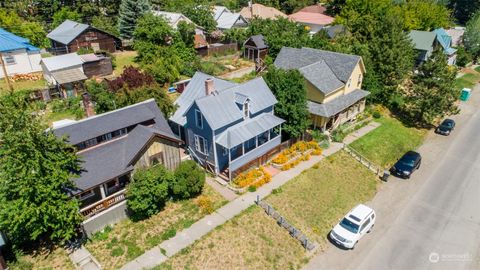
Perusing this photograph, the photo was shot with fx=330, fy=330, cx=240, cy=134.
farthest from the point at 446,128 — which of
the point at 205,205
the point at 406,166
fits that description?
the point at 205,205

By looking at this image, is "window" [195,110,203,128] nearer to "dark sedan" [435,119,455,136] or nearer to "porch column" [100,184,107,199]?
"porch column" [100,184,107,199]

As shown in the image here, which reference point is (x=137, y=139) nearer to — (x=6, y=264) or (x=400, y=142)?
(x=6, y=264)

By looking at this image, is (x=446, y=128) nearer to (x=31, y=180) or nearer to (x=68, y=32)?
(x=31, y=180)

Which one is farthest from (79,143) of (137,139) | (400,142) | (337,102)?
(400,142)

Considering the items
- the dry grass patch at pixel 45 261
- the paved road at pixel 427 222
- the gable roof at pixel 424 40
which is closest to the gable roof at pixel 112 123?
the dry grass patch at pixel 45 261

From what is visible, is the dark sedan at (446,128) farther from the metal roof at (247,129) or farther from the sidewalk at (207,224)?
the metal roof at (247,129)

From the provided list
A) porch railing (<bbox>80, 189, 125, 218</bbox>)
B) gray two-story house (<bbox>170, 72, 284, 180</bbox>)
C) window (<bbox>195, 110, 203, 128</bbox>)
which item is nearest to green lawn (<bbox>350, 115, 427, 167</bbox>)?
gray two-story house (<bbox>170, 72, 284, 180</bbox>)
